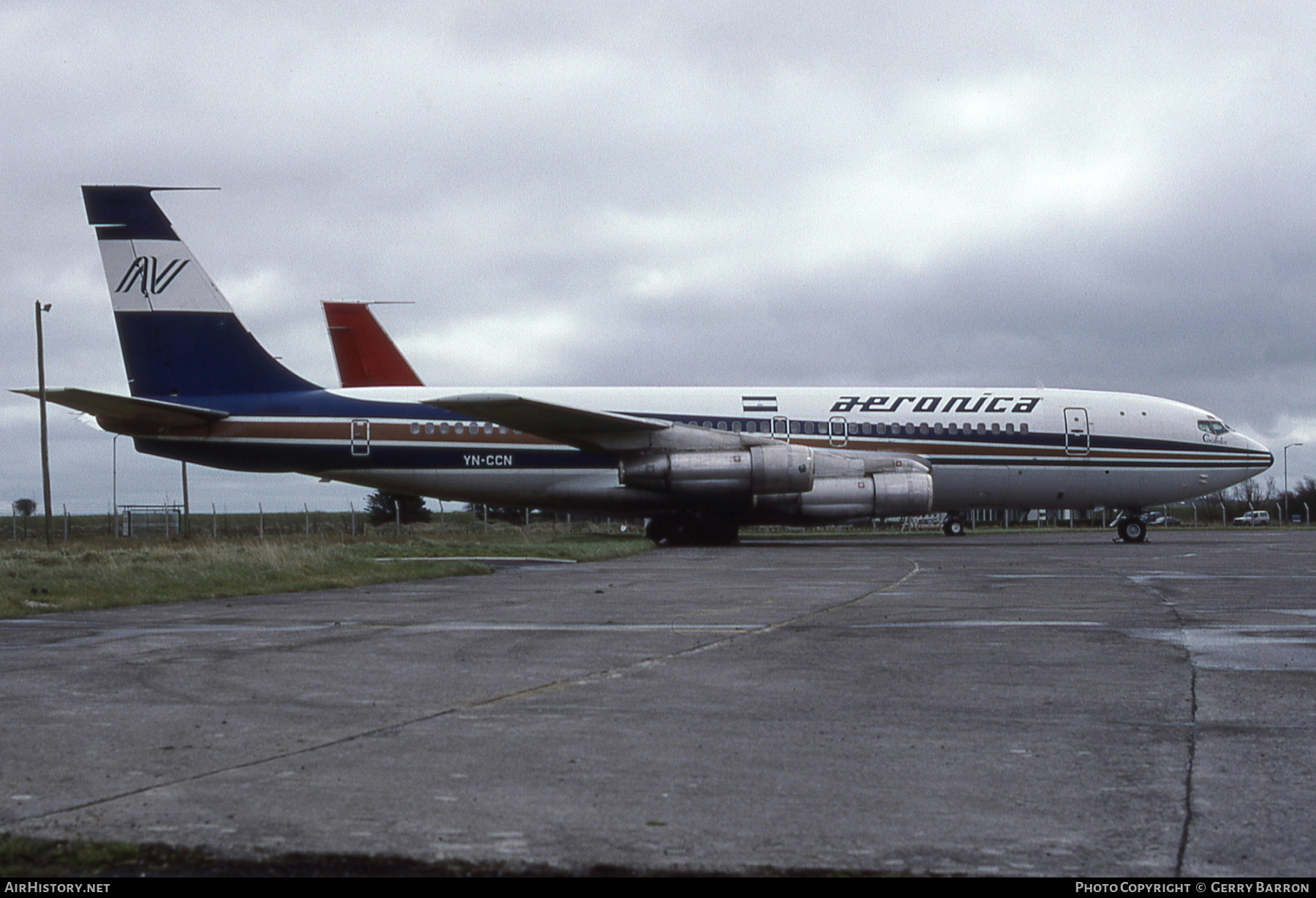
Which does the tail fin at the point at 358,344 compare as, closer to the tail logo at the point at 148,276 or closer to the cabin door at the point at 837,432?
the tail logo at the point at 148,276

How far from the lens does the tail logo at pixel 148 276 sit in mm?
26328

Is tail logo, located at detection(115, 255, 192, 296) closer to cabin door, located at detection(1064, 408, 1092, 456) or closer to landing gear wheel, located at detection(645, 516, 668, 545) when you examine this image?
landing gear wheel, located at detection(645, 516, 668, 545)

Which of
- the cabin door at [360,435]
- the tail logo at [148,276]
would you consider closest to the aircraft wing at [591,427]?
the cabin door at [360,435]

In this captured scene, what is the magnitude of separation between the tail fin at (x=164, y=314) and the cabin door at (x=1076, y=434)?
60.0 feet

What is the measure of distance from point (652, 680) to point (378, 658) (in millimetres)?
2036

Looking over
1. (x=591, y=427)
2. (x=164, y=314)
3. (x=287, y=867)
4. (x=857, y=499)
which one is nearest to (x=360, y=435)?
(x=164, y=314)

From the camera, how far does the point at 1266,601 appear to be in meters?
11.8

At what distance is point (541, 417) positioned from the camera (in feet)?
85.9

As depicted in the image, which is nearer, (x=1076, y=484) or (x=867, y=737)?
(x=867, y=737)

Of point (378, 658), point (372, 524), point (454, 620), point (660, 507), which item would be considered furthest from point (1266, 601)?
point (372, 524)

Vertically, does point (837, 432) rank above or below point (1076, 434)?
above

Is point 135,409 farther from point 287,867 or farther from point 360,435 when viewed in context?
point 287,867

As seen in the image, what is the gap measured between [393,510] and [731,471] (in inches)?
1366

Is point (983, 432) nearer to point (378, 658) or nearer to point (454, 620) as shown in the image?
point (454, 620)
